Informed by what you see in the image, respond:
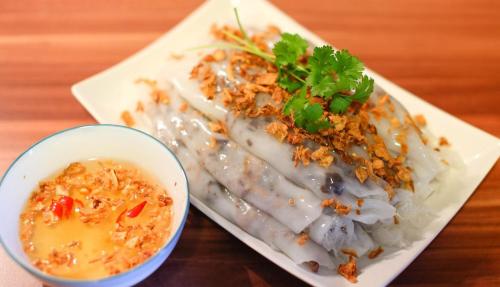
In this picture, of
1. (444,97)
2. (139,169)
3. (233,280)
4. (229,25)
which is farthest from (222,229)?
(444,97)

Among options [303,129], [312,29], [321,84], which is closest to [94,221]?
[303,129]

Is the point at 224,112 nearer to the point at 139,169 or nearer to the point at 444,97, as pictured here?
the point at 139,169

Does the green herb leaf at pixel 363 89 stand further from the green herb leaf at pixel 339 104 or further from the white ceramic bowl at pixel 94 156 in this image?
the white ceramic bowl at pixel 94 156

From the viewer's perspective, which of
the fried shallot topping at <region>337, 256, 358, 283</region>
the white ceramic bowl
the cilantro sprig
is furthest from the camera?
the cilantro sprig

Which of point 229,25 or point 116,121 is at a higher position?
point 229,25

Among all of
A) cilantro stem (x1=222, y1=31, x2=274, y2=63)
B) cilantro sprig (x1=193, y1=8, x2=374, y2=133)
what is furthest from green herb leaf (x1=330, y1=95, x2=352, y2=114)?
cilantro stem (x1=222, y1=31, x2=274, y2=63)

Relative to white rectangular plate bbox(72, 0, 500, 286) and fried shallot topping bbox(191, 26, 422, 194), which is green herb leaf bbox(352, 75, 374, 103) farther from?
white rectangular plate bbox(72, 0, 500, 286)
